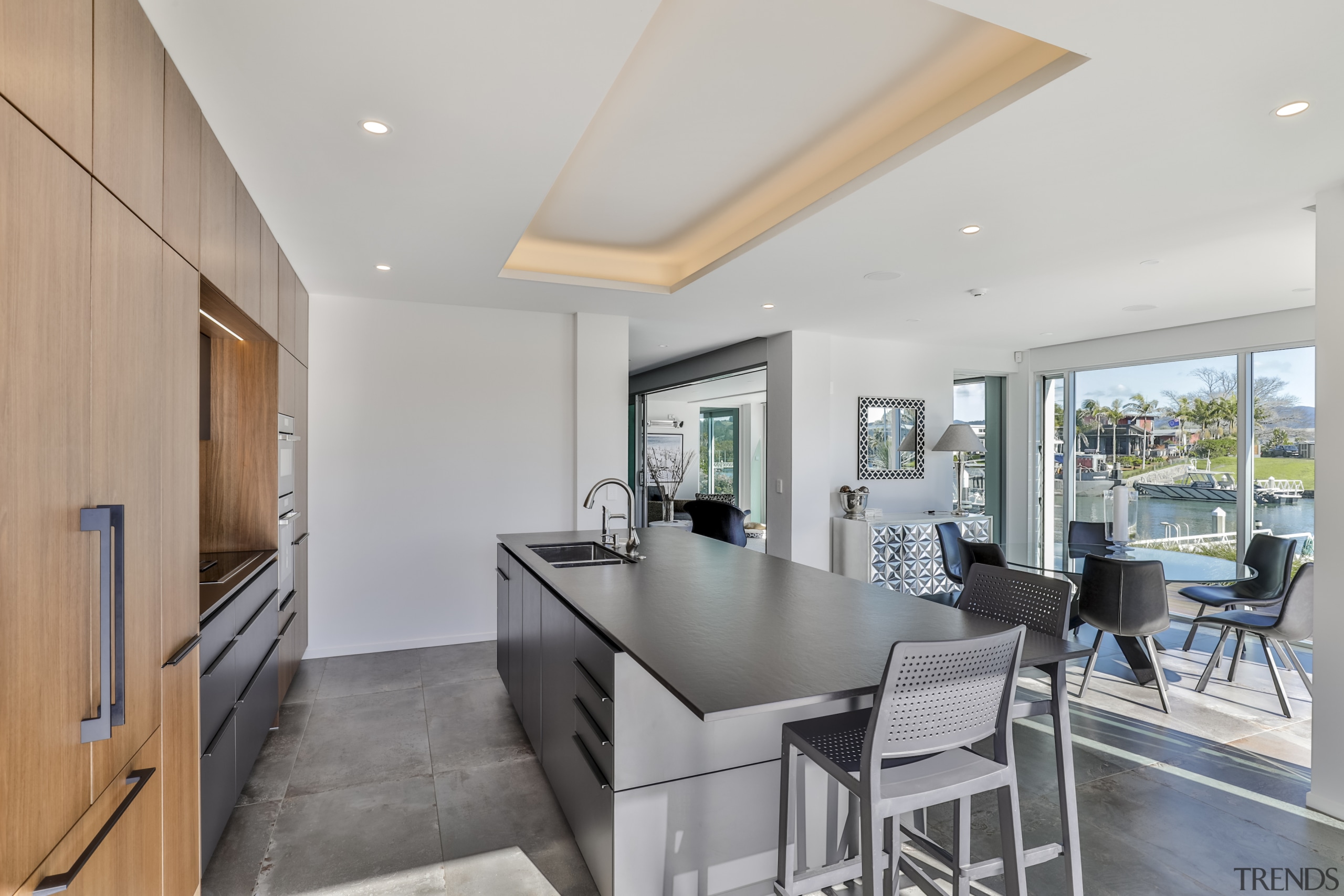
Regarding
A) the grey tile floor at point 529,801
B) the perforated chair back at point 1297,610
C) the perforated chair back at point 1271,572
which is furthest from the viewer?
the perforated chair back at point 1271,572

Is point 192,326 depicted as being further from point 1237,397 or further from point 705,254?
point 1237,397

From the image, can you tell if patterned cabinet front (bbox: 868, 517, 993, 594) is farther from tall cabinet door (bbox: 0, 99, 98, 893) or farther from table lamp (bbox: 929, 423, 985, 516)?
tall cabinet door (bbox: 0, 99, 98, 893)

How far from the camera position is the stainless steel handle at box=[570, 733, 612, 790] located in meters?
1.94

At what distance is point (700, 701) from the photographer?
4.51ft

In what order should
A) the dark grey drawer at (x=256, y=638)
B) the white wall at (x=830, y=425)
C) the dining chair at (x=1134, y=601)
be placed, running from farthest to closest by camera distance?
the white wall at (x=830, y=425) → the dining chair at (x=1134, y=601) → the dark grey drawer at (x=256, y=638)

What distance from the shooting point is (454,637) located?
194 inches

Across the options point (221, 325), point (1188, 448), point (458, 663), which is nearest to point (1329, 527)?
point (1188, 448)

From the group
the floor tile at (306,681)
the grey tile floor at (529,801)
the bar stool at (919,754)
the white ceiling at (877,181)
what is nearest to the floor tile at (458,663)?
the grey tile floor at (529,801)

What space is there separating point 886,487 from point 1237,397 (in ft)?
9.44

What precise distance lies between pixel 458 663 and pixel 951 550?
355 centimetres

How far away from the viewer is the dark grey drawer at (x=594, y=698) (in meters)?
1.89

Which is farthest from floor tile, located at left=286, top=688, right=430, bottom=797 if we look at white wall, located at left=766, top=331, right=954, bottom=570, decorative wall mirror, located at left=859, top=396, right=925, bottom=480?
decorative wall mirror, located at left=859, top=396, right=925, bottom=480

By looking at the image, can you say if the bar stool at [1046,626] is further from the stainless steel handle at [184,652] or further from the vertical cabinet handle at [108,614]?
the stainless steel handle at [184,652]

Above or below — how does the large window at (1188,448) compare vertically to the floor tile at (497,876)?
above
